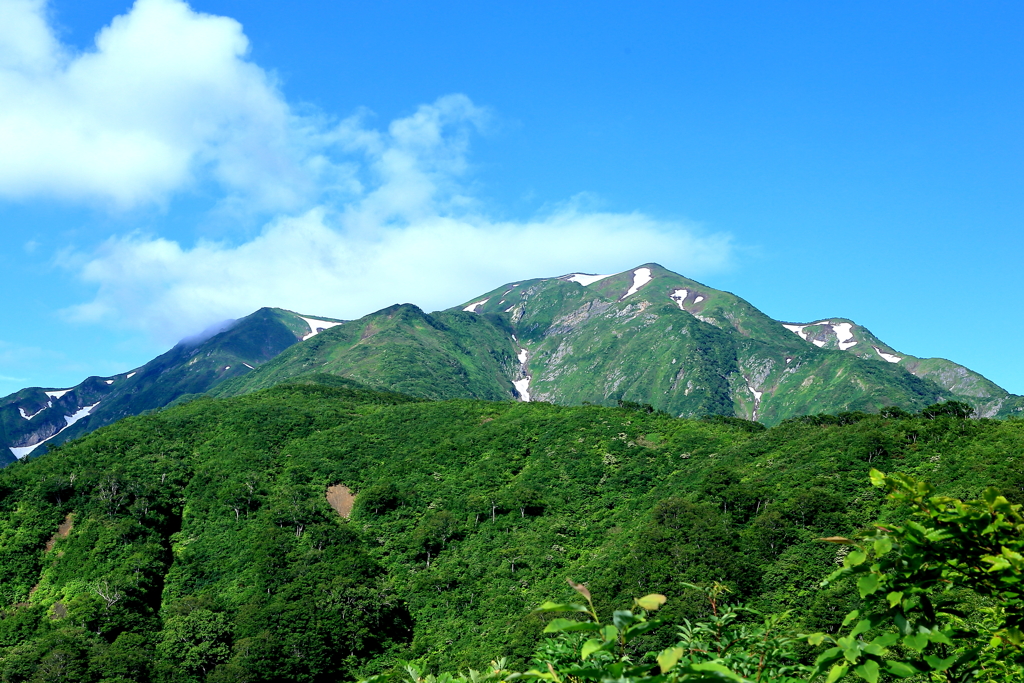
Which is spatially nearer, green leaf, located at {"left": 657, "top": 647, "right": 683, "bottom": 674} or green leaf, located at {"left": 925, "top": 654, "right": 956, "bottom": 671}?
green leaf, located at {"left": 657, "top": 647, "right": 683, "bottom": 674}

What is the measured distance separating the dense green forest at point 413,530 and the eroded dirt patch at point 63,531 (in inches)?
27.7

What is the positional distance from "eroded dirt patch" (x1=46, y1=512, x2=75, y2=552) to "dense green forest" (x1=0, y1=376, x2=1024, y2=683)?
702 mm

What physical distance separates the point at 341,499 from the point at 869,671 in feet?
322

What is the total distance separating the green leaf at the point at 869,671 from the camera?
134 inches

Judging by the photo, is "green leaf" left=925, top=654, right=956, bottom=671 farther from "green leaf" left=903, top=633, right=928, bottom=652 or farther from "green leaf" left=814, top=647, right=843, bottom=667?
"green leaf" left=814, top=647, right=843, bottom=667

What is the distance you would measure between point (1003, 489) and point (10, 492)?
360 ft

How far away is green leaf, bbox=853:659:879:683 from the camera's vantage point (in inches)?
134

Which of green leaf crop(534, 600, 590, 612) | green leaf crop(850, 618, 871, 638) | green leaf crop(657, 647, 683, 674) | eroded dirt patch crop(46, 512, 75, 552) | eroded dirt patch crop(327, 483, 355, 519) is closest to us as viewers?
green leaf crop(657, 647, 683, 674)

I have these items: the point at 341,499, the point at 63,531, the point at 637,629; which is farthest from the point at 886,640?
the point at 63,531

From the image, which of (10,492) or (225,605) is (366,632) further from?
(10,492)

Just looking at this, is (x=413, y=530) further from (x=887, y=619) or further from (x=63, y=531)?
(x=887, y=619)

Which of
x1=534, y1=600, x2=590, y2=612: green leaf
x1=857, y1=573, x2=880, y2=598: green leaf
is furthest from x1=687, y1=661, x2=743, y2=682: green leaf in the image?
x1=857, y1=573, x2=880, y2=598: green leaf

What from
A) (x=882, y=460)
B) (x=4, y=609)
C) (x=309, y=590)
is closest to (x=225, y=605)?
(x=309, y=590)

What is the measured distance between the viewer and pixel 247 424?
114 metres
